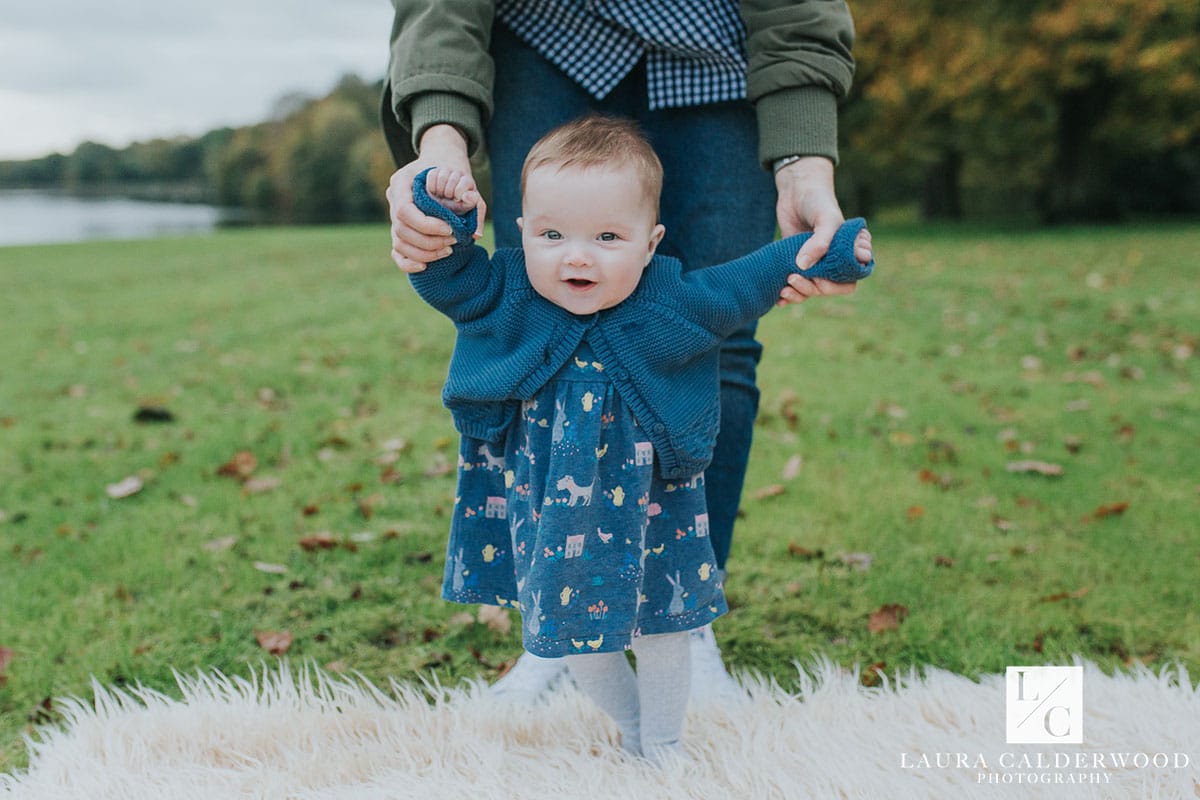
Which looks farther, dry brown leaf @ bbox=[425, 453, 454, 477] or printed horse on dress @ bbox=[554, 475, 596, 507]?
dry brown leaf @ bbox=[425, 453, 454, 477]

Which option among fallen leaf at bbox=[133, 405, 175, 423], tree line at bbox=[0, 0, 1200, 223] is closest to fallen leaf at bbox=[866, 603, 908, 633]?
fallen leaf at bbox=[133, 405, 175, 423]

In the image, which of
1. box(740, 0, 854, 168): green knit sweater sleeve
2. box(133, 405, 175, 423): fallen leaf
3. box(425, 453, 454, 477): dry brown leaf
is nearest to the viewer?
box(740, 0, 854, 168): green knit sweater sleeve

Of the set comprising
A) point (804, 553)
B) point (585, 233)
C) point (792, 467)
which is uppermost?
point (585, 233)

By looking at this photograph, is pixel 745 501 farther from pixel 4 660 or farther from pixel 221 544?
pixel 4 660

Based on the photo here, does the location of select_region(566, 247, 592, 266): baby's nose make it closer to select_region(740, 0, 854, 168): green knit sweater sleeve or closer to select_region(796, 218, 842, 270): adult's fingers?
select_region(796, 218, 842, 270): adult's fingers

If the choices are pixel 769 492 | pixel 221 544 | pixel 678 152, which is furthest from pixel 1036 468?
pixel 221 544

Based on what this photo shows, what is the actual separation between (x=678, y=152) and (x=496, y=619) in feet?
4.49

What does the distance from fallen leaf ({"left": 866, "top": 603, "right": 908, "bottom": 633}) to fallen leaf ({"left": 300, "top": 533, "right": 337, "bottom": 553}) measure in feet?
5.68

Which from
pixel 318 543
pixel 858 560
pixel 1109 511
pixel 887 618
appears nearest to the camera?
pixel 887 618

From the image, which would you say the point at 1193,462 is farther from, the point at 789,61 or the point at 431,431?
the point at 431,431

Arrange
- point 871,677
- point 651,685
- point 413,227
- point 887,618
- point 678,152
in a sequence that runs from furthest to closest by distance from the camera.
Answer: point 887,618, point 871,677, point 678,152, point 651,685, point 413,227

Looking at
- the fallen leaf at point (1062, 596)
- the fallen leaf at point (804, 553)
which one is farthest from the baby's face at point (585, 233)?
the fallen leaf at point (1062, 596)

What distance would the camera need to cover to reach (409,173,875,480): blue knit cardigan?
1.67 metres

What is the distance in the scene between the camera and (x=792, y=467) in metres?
3.84
